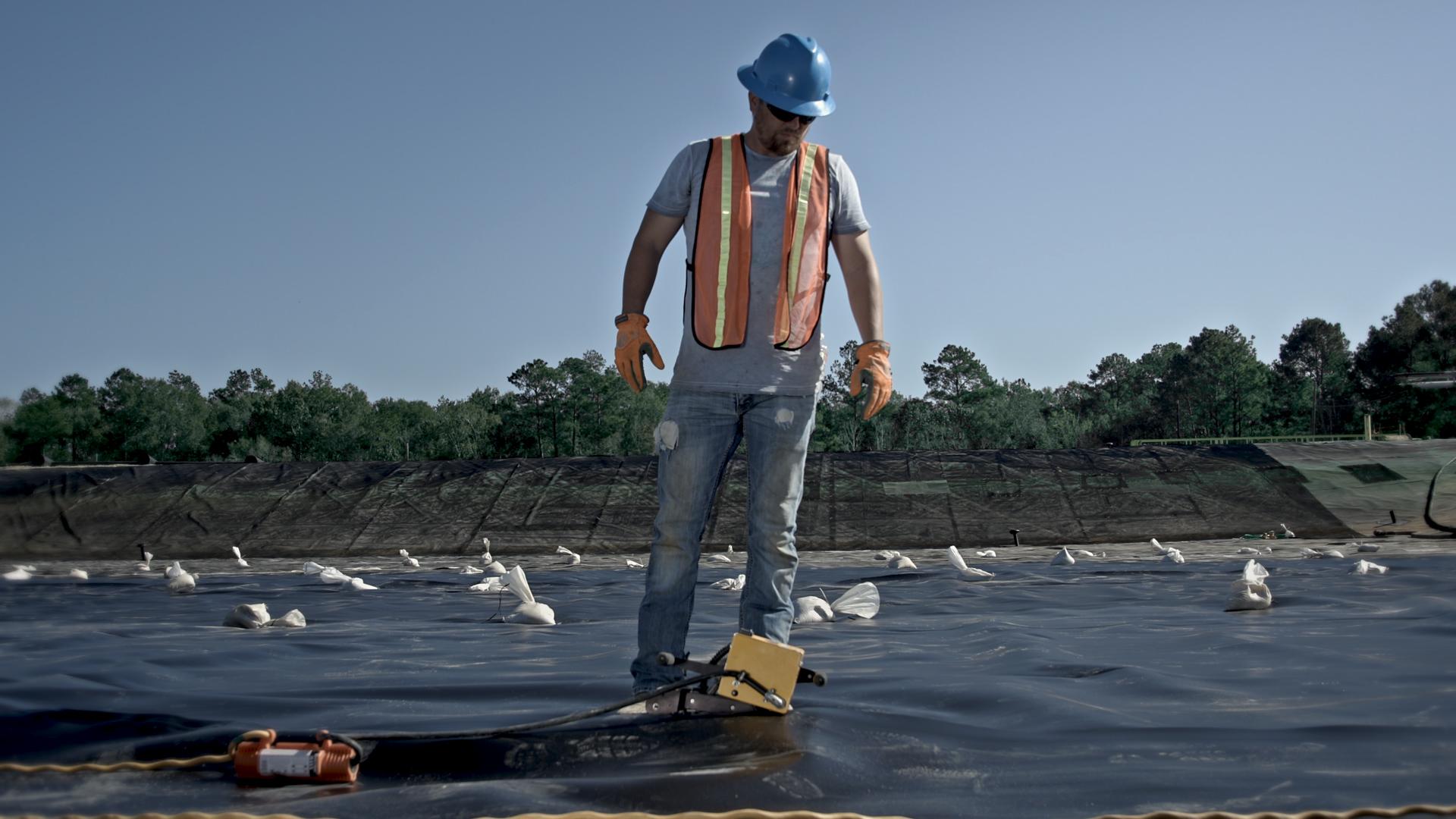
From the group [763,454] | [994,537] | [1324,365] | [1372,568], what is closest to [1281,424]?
[1324,365]

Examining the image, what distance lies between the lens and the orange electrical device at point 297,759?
2.19 m

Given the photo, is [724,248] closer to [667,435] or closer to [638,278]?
[638,278]

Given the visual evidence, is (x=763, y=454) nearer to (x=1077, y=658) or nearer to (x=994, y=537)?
(x=1077, y=658)

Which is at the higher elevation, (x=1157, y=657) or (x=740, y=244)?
(x=740, y=244)

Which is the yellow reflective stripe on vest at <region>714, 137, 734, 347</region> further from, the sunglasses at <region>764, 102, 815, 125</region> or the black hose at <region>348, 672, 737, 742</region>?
the black hose at <region>348, 672, 737, 742</region>

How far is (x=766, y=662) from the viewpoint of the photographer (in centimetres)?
270

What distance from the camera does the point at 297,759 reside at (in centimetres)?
219

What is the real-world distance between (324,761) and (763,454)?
1389 mm

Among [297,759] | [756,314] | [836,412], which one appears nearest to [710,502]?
[756,314]

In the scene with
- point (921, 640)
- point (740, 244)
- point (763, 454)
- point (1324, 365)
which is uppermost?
point (1324, 365)

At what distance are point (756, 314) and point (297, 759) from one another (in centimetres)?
162

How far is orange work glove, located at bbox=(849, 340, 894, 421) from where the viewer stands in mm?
3217

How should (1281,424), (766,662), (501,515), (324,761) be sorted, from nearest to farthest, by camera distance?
(324,761) < (766,662) < (501,515) < (1281,424)

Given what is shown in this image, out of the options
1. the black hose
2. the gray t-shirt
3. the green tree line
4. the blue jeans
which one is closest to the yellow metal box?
the black hose
